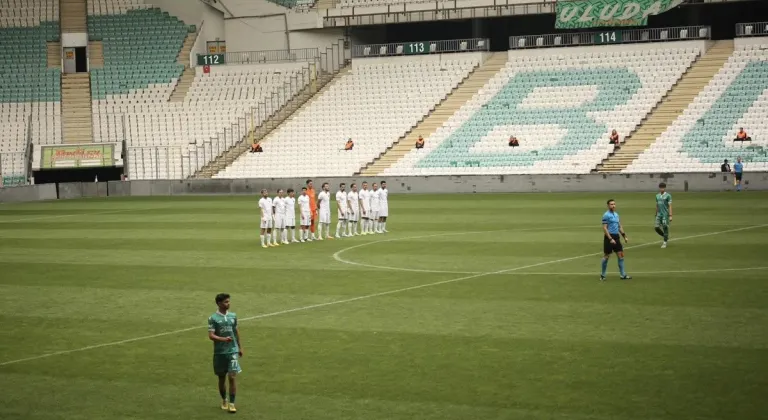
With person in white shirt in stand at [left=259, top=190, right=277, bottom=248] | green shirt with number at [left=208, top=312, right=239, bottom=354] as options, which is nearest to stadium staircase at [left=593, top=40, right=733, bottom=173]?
person in white shirt in stand at [left=259, top=190, right=277, bottom=248]

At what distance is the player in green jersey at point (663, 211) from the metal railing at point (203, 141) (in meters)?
36.8

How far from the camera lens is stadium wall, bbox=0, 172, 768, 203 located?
47.4 m

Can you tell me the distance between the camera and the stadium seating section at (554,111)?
54219 millimetres

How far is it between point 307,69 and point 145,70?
10.7m

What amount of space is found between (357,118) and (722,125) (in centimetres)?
2057

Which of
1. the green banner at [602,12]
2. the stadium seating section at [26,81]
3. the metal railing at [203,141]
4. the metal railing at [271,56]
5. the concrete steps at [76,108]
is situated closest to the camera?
the green banner at [602,12]

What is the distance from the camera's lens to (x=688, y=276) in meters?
22.3

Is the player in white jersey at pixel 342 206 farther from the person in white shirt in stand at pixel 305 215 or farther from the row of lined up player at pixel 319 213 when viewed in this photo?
the person in white shirt in stand at pixel 305 215

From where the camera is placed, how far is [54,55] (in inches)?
2697

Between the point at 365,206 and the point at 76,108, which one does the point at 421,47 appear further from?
the point at 365,206

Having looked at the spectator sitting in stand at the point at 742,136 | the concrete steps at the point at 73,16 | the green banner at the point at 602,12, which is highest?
the concrete steps at the point at 73,16

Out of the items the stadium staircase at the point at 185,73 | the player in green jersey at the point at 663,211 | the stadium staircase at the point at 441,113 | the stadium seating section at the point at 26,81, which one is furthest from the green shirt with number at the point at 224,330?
the stadium staircase at the point at 185,73

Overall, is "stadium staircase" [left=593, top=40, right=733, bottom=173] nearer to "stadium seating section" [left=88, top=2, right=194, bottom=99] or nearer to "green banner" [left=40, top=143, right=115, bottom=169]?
"green banner" [left=40, top=143, right=115, bottom=169]

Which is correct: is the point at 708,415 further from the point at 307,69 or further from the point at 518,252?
the point at 307,69
